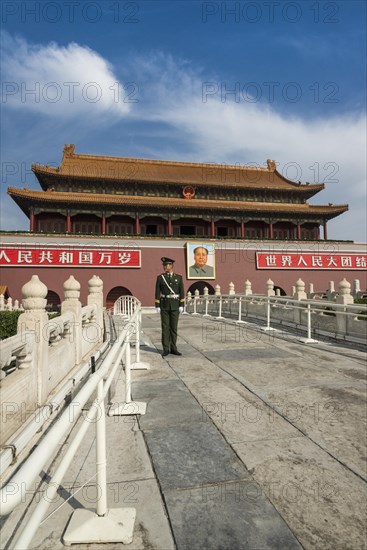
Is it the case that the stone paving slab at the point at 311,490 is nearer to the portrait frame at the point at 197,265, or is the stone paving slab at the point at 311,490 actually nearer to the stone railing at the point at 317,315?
the stone railing at the point at 317,315

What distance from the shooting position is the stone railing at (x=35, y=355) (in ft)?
9.23

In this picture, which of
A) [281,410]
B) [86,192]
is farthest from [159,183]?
[281,410]

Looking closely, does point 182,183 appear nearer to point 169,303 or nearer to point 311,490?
point 169,303

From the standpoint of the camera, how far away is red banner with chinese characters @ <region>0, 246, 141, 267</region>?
20.1m

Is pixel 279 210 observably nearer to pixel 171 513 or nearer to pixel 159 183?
pixel 159 183

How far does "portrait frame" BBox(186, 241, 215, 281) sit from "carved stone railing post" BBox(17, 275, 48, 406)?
62.7ft

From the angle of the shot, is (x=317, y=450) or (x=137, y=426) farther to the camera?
(x=137, y=426)

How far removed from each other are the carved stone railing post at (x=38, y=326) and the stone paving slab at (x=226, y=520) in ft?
6.08

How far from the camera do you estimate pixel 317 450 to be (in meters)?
2.84

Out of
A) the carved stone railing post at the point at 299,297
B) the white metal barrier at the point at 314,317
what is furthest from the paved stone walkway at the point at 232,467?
the carved stone railing post at the point at 299,297

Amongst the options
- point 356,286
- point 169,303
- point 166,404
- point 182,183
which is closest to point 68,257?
point 182,183

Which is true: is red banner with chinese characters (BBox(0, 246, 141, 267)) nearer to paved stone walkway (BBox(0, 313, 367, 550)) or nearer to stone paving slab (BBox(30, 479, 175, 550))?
paved stone walkway (BBox(0, 313, 367, 550))

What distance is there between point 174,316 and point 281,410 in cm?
291

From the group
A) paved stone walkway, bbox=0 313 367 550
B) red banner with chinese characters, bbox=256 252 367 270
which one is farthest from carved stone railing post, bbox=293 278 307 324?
red banner with chinese characters, bbox=256 252 367 270
